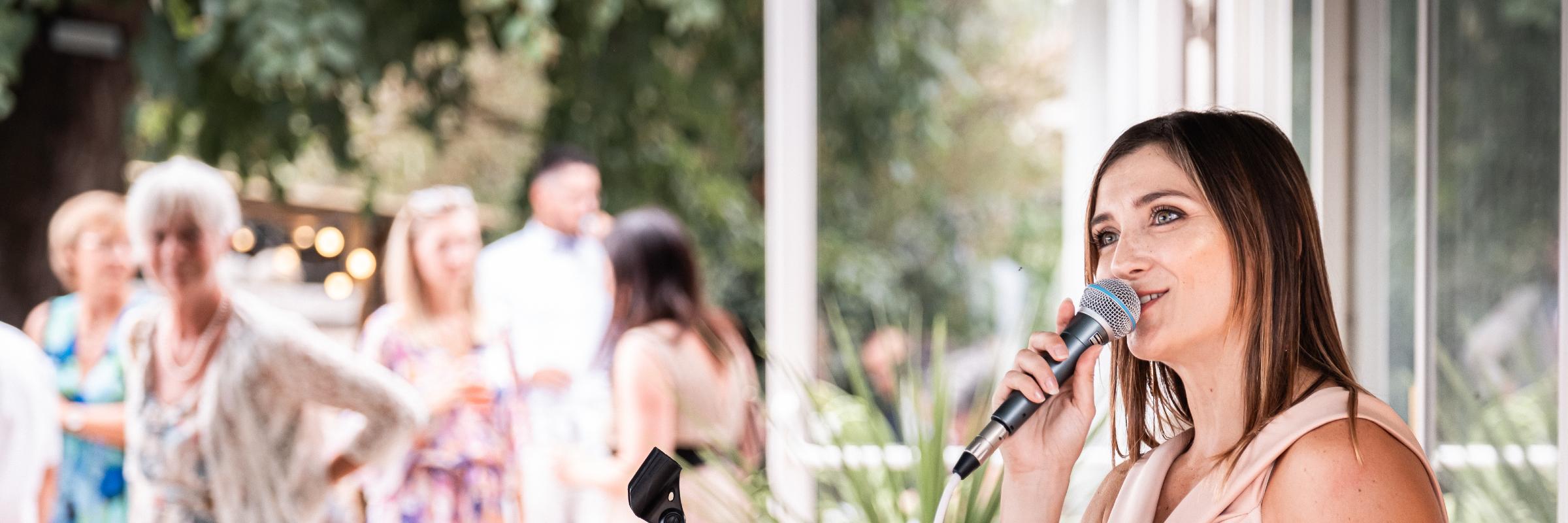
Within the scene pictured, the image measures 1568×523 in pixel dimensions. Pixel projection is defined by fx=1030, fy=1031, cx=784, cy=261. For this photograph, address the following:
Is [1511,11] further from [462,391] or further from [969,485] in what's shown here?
[462,391]

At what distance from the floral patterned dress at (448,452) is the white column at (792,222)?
0.93 m

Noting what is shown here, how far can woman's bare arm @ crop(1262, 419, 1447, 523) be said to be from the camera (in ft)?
2.76

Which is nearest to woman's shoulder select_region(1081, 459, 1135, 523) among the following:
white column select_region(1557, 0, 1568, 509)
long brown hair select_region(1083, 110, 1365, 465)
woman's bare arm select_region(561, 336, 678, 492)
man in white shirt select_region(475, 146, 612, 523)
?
long brown hair select_region(1083, 110, 1365, 465)

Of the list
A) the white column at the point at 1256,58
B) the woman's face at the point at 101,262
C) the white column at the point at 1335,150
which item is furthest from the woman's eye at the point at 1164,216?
the woman's face at the point at 101,262

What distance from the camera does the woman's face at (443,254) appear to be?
122 inches

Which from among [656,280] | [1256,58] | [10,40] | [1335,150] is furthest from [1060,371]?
[10,40]

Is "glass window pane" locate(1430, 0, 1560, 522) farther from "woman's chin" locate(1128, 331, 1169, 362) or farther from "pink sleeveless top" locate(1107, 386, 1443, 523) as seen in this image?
"woman's chin" locate(1128, 331, 1169, 362)

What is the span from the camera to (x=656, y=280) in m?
2.60

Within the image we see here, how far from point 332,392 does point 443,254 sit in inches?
23.7

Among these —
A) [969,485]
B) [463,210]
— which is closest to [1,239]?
[463,210]

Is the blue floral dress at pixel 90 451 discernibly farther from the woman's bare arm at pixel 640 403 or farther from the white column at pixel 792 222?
the white column at pixel 792 222

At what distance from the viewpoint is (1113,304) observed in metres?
0.94

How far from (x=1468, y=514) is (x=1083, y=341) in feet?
2.67

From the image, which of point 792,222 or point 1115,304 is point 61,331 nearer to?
point 792,222
